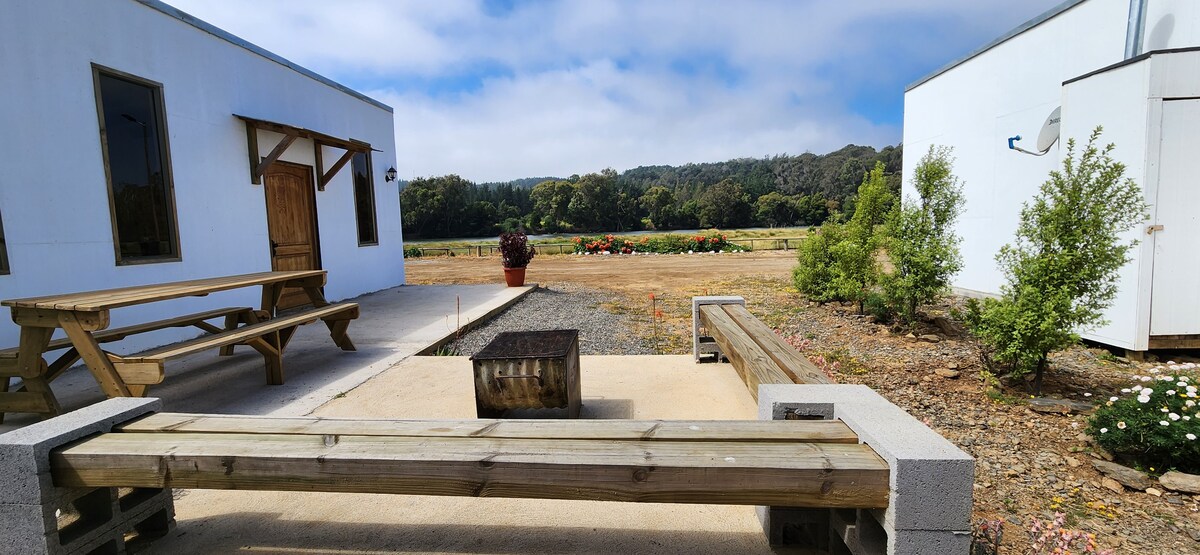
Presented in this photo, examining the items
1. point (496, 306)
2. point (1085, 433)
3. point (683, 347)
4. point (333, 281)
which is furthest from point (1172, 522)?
point (333, 281)

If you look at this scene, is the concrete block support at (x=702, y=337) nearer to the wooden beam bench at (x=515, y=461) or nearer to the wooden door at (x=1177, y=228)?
the wooden beam bench at (x=515, y=461)

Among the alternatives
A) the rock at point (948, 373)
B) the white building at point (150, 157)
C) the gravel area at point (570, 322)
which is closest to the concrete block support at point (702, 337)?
the gravel area at point (570, 322)

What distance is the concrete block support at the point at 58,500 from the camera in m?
1.66

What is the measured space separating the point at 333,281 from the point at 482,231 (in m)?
52.0

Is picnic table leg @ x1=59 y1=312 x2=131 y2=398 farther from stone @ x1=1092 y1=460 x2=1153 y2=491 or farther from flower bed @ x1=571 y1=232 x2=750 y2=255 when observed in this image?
flower bed @ x1=571 y1=232 x2=750 y2=255

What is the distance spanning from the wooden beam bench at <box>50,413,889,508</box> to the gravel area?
2.52 meters

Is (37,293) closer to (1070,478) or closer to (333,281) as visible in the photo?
(333,281)

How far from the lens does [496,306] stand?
8.05 m

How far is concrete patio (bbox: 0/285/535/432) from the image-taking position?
366 centimetres

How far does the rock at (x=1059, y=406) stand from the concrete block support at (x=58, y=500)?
5927 mm

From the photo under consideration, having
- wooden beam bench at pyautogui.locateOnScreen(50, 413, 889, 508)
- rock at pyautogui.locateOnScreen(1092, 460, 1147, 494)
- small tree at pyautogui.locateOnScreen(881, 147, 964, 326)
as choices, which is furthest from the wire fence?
wooden beam bench at pyautogui.locateOnScreen(50, 413, 889, 508)

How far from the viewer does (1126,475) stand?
130 inches

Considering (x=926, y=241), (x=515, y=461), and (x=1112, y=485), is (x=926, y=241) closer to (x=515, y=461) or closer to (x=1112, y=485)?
(x=1112, y=485)

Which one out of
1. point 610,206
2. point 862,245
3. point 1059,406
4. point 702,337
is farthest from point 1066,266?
point 610,206
